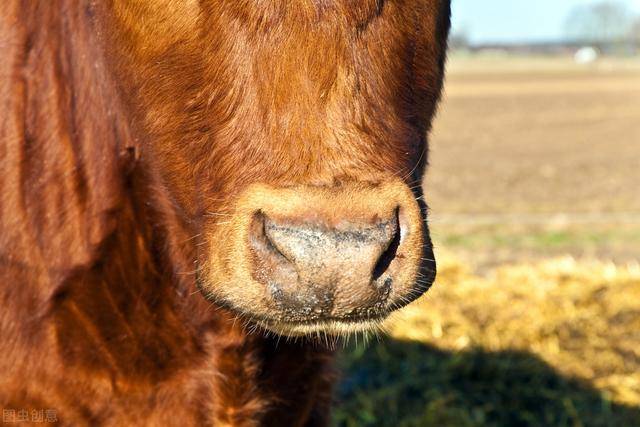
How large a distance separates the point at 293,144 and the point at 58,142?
0.89 metres

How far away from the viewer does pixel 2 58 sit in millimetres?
2592

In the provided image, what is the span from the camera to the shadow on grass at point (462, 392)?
15.9 feet

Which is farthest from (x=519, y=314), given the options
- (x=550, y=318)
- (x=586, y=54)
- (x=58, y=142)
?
(x=586, y=54)

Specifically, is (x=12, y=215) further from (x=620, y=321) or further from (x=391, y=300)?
(x=620, y=321)

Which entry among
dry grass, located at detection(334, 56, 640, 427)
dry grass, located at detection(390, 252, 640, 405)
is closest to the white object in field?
dry grass, located at detection(334, 56, 640, 427)

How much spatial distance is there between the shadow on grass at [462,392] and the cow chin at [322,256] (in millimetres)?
2754

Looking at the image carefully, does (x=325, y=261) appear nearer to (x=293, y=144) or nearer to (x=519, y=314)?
(x=293, y=144)

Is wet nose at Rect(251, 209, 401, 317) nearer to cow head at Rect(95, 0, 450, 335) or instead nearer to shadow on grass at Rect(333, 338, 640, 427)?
cow head at Rect(95, 0, 450, 335)

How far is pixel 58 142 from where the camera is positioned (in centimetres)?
259

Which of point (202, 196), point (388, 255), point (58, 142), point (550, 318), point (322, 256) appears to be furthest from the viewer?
point (550, 318)

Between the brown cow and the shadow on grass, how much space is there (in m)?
2.01

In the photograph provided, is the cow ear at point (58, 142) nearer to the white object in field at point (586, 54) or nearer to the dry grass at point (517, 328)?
the dry grass at point (517, 328)

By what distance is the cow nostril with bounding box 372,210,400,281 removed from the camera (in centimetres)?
200

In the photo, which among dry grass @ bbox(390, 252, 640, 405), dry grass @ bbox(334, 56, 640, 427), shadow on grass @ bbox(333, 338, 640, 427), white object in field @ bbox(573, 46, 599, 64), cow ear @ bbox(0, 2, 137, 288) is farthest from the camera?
white object in field @ bbox(573, 46, 599, 64)
